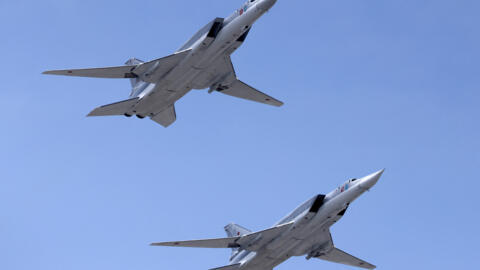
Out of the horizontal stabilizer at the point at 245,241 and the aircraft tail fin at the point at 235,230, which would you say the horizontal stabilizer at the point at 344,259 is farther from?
the horizontal stabilizer at the point at 245,241

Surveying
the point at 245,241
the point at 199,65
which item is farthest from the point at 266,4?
the point at 245,241

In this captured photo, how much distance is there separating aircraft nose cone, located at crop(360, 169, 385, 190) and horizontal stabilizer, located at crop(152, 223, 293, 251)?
5968 mm

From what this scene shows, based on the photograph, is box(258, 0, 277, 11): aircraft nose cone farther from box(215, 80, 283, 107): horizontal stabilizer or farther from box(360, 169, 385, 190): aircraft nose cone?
box(360, 169, 385, 190): aircraft nose cone

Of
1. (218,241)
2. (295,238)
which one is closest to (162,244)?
(218,241)

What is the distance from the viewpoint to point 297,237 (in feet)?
204

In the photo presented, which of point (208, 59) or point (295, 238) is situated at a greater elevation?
point (208, 59)

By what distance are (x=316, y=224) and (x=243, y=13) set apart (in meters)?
15.0

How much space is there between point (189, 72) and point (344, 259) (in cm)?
1929

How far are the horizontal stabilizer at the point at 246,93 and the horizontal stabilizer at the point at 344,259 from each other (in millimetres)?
12143

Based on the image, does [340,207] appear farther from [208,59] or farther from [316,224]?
[208,59]

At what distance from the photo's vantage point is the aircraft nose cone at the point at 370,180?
5881 centimetres

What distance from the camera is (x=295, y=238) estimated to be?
62125 mm

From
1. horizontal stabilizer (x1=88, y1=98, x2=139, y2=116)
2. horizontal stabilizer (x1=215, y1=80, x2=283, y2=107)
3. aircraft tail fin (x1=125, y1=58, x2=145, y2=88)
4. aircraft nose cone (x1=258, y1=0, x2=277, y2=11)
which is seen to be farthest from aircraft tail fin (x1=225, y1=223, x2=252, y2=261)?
aircraft nose cone (x1=258, y1=0, x2=277, y2=11)

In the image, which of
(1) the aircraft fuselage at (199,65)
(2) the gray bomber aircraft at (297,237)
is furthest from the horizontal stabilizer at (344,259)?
(1) the aircraft fuselage at (199,65)
